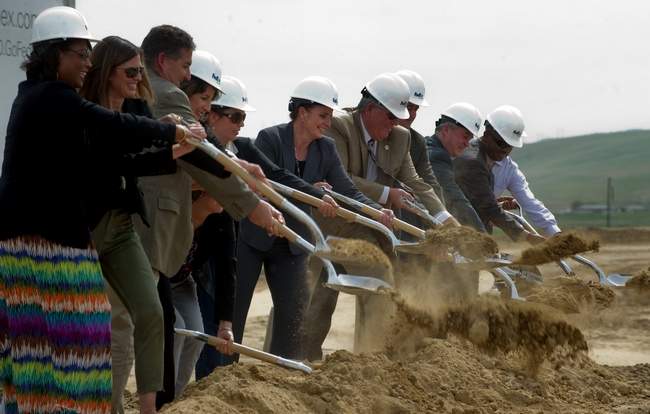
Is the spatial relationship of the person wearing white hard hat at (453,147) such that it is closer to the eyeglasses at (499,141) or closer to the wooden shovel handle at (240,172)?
the eyeglasses at (499,141)

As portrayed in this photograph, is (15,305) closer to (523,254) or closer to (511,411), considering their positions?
(511,411)

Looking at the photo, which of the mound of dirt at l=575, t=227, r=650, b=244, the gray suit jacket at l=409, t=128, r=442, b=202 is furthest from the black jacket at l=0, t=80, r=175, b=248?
the mound of dirt at l=575, t=227, r=650, b=244

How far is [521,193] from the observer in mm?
12062

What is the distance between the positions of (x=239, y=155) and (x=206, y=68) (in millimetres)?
975

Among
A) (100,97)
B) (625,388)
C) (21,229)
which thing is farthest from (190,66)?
(625,388)

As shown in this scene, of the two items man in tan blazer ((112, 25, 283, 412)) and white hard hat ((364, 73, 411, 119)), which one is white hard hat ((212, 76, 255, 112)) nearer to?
man in tan blazer ((112, 25, 283, 412))

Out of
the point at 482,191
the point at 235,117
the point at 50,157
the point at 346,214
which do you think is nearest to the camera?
the point at 50,157

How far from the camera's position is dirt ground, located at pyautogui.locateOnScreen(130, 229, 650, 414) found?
6734 millimetres

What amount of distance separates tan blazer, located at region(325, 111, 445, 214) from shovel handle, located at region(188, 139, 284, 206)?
2561mm

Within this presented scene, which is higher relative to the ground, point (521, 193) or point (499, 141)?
point (499, 141)

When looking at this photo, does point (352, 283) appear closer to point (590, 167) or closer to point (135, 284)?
point (135, 284)

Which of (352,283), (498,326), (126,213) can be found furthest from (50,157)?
(498,326)

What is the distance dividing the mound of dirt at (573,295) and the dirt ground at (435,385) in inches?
1.3

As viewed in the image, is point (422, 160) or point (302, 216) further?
point (422, 160)
